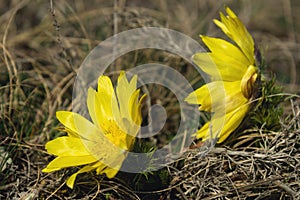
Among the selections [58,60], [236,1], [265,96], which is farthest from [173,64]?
[236,1]

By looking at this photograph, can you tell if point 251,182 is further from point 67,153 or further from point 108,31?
point 108,31

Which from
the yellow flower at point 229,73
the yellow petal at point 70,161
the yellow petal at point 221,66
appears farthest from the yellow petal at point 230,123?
the yellow petal at point 70,161

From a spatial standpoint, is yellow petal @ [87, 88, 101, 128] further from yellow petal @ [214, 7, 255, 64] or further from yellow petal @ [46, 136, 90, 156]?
yellow petal @ [214, 7, 255, 64]

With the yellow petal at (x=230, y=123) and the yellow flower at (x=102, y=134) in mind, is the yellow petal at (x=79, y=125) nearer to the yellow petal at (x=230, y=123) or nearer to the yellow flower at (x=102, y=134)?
the yellow flower at (x=102, y=134)

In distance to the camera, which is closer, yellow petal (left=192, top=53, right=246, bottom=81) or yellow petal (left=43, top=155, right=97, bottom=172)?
yellow petal (left=43, top=155, right=97, bottom=172)

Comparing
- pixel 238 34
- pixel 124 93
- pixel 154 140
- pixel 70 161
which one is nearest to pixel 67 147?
pixel 70 161

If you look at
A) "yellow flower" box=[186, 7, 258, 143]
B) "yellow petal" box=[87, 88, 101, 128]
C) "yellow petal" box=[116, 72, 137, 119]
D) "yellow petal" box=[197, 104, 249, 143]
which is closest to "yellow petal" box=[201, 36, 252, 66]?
"yellow flower" box=[186, 7, 258, 143]

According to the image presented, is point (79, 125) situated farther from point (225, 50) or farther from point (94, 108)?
point (225, 50)
